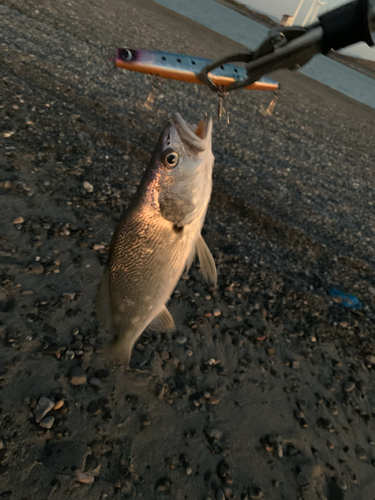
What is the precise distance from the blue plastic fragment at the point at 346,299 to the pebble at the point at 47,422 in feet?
18.3

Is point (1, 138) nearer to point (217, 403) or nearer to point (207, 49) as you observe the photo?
point (217, 403)

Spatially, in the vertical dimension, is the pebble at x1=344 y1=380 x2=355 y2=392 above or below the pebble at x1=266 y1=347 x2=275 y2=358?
above

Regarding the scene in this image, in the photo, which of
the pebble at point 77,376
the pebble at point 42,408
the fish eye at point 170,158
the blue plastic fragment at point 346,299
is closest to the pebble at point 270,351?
the blue plastic fragment at point 346,299

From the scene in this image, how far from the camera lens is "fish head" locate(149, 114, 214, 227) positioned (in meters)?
2.55

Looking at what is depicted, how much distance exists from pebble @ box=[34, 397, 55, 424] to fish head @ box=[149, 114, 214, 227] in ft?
8.59

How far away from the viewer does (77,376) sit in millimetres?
4105

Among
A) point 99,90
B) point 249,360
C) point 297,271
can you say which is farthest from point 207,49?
point 249,360

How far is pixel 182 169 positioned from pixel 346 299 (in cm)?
564

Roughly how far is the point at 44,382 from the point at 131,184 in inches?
190

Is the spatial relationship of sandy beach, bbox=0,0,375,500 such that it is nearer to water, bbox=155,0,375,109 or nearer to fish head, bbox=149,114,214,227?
fish head, bbox=149,114,214,227

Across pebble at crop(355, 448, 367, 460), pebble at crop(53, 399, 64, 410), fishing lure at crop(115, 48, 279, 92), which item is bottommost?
pebble at crop(53, 399, 64, 410)

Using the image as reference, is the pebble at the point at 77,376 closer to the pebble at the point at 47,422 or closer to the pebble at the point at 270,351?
the pebble at the point at 47,422

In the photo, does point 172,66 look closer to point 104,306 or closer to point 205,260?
point 205,260

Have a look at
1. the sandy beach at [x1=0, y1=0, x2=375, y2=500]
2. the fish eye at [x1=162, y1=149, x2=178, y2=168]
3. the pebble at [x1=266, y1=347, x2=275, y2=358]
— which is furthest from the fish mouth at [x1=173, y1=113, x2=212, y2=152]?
the pebble at [x1=266, y1=347, x2=275, y2=358]
